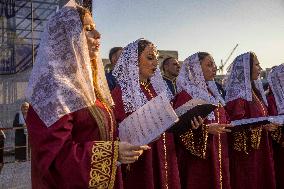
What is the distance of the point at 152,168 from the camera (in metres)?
3.30

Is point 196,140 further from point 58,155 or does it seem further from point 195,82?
point 58,155

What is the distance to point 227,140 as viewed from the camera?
470cm

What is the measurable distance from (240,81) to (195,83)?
35.3 inches

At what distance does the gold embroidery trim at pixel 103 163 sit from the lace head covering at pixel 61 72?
0.87 ft

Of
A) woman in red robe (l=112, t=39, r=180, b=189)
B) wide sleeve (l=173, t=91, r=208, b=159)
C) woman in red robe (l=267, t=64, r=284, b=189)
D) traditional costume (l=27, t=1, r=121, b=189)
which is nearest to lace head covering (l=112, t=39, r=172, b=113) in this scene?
woman in red robe (l=112, t=39, r=180, b=189)

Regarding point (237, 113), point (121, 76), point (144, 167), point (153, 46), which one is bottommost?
point (144, 167)

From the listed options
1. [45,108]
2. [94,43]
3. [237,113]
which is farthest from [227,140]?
[45,108]

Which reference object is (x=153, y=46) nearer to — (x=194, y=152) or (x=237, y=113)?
(x=194, y=152)

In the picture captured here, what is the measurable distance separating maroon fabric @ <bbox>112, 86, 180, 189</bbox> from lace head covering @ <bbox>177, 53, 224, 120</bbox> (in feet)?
3.30

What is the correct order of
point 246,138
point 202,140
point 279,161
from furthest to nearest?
point 279,161
point 246,138
point 202,140

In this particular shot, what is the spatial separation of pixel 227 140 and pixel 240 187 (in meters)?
0.65

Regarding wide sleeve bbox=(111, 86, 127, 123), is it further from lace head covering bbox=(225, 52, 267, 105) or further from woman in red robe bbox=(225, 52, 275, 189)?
lace head covering bbox=(225, 52, 267, 105)

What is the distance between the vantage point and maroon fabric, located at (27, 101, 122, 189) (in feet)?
5.92

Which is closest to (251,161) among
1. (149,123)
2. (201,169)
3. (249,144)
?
(249,144)
